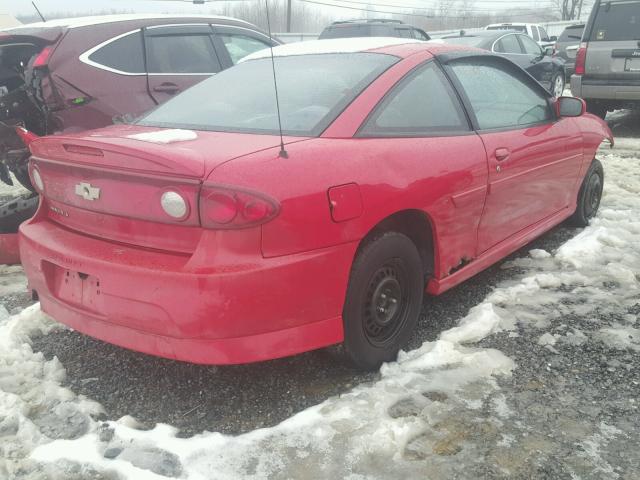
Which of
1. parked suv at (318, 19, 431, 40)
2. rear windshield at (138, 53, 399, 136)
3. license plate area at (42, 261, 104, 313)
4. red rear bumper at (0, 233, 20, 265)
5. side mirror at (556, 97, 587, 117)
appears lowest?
red rear bumper at (0, 233, 20, 265)

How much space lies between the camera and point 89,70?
5055mm

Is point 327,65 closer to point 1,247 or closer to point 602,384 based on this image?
point 602,384

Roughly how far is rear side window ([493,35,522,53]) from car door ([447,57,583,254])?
7.72 metres

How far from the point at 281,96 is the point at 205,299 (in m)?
1.26

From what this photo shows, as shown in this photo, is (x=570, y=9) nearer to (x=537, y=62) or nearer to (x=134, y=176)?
(x=537, y=62)

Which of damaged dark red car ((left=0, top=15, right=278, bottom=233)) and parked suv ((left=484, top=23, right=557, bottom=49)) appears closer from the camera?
damaged dark red car ((left=0, top=15, right=278, bottom=233))

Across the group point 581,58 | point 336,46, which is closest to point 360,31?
point 581,58

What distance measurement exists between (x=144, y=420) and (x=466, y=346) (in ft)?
5.13

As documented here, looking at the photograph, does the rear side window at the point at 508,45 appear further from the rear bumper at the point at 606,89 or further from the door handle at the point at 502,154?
the door handle at the point at 502,154

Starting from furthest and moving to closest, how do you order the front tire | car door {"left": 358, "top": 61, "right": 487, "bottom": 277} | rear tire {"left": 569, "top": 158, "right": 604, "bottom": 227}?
rear tire {"left": 569, "top": 158, "right": 604, "bottom": 227}
car door {"left": 358, "top": 61, "right": 487, "bottom": 277}
the front tire

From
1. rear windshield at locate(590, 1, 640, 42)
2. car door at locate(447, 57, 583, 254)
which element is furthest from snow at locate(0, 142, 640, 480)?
rear windshield at locate(590, 1, 640, 42)

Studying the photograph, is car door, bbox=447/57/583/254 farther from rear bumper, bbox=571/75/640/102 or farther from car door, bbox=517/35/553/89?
car door, bbox=517/35/553/89

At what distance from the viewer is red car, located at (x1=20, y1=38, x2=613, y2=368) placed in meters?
2.25

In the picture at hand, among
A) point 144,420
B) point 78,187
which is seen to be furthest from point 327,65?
point 144,420
